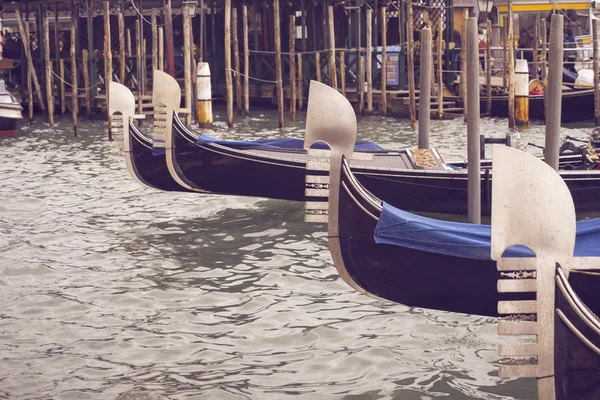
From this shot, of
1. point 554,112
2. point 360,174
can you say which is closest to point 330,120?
point 554,112

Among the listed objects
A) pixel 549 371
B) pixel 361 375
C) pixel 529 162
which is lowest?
pixel 361 375

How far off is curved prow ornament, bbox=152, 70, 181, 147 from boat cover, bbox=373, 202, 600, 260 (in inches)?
145

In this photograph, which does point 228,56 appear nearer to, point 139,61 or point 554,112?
point 139,61

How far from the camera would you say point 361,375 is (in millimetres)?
5414

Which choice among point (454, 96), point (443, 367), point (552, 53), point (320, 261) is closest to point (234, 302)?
point (320, 261)

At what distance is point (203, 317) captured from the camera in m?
6.40

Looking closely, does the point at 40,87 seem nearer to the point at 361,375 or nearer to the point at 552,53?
the point at 552,53

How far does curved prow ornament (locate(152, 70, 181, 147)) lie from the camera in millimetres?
8742

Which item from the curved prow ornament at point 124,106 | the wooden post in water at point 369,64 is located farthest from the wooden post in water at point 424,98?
the wooden post in water at point 369,64

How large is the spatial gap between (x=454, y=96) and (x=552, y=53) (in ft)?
32.6

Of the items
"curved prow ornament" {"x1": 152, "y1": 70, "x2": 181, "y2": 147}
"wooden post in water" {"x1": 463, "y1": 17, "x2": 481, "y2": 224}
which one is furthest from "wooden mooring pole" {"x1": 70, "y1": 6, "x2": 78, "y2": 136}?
"wooden post in water" {"x1": 463, "y1": 17, "x2": 481, "y2": 224}

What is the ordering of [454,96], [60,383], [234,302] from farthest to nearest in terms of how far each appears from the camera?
[454,96] → [234,302] → [60,383]

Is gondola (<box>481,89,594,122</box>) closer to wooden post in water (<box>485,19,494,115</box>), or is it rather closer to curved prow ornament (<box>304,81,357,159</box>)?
wooden post in water (<box>485,19,494,115</box>)

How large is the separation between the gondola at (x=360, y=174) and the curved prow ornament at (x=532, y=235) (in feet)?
14.6
